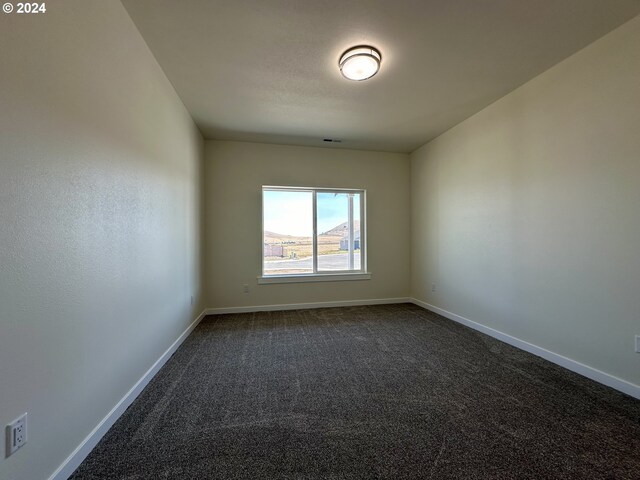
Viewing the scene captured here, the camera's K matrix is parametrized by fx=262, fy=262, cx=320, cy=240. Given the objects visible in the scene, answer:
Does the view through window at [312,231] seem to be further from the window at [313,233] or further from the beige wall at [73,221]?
the beige wall at [73,221]

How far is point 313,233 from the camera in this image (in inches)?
172

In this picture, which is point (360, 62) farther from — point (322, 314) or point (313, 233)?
point (322, 314)

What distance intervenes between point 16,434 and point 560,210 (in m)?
3.66

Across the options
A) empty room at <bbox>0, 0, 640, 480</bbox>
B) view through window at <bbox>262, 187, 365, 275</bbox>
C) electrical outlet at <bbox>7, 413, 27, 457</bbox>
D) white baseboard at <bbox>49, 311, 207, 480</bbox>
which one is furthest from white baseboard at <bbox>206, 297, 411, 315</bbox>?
electrical outlet at <bbox>7, 413, 27, 457</bbox>

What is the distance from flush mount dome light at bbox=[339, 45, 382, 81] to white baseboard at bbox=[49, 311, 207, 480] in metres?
2.94

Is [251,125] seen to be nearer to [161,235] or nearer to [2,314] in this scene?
[161,235]

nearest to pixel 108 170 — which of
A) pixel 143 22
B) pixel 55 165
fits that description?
pixel 55 165

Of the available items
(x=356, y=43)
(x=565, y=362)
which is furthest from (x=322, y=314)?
(x=356, y=43)

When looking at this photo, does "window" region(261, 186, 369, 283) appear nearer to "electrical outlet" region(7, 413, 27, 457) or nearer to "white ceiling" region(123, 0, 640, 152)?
"white ceiling" region(123, 0, 640, 152)

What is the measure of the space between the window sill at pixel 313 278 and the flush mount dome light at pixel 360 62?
2.85m

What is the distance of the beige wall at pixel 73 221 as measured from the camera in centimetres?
100

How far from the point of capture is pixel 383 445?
4.67 ft

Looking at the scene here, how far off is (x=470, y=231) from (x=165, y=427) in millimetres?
3570

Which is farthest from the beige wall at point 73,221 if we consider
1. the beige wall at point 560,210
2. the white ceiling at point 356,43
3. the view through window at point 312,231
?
the beige wall at point 560,210
